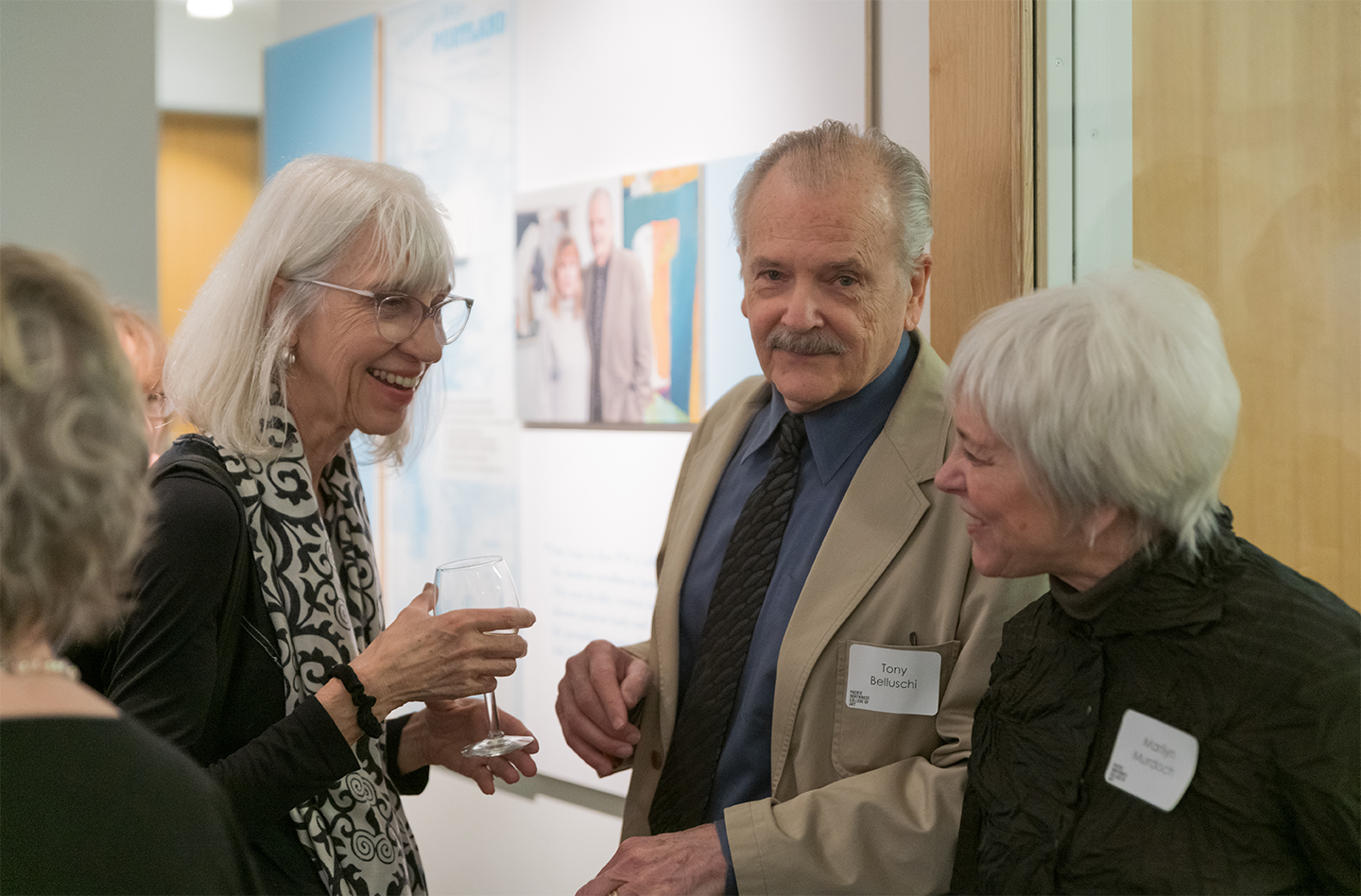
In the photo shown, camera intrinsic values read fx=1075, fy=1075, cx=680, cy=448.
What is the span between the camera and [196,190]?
24.8 ft

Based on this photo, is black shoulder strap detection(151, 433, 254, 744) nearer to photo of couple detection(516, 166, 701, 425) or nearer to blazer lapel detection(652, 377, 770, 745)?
blazer lapel detection(652, 377, 770, 745)

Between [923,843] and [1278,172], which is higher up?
[1278,172]

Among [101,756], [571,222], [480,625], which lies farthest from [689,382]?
[101,756]

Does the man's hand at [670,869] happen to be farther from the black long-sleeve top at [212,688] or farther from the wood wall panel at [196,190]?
the wood wall panel at [196,190]

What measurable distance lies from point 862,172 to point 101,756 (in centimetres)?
147

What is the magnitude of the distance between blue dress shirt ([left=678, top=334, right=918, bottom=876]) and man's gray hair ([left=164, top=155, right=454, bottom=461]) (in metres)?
0.71

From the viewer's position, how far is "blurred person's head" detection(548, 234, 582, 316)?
3.51m

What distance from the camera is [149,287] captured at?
143 inches

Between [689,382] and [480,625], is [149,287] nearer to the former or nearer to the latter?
[689,382]

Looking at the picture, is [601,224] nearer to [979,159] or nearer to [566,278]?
[566,278]

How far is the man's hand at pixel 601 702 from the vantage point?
1.96m

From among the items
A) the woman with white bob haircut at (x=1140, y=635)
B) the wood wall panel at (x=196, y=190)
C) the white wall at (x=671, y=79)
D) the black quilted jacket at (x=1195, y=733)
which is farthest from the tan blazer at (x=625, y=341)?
the wood wall panel at (x=196, y=190)

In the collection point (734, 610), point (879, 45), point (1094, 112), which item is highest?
point (879, 45)

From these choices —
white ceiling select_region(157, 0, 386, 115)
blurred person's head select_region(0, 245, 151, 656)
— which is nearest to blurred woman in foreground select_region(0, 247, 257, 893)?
blurred person's head select_region(0, 245, 151, 656)
